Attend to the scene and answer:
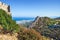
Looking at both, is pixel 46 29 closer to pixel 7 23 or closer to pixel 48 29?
pixel 48 29

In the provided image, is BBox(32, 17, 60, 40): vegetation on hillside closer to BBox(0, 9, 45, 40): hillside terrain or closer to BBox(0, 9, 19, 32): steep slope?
BBox(0, 9, 19, 32): steep slope

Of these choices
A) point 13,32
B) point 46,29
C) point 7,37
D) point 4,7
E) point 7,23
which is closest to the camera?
point 7,37

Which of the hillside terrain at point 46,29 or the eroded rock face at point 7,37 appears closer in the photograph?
the eroded rock face at point 7,37

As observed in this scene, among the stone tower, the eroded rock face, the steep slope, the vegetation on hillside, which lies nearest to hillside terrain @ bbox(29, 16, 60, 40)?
the vegetation on hillside

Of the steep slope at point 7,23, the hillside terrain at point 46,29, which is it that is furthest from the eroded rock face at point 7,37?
the hillside terrain at point 46,29

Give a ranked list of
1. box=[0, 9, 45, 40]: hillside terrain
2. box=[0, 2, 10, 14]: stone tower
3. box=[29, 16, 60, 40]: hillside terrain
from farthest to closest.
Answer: box=[29, 16, 60, 40]: hillside terrain, box=[0, 2, 10, 14]: stone tower, box=[0, 9, 45, 40]: hillside terrain

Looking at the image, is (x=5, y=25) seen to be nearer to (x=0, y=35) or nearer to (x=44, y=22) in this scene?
(x=0, y=35)

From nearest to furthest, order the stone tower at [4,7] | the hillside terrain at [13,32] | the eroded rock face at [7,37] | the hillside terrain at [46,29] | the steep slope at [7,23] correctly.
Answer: the eroded rock face at [7,37] < the hillside terrain at [13,32] < the steep slope at [7,23] < the stone tower at [4,7] < the hillside terrain at [46,29]

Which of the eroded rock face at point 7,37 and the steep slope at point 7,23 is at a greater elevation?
the steep slope at point 7,23

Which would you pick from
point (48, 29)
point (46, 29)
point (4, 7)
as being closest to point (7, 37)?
point (4, 7)

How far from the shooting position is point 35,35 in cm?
2591

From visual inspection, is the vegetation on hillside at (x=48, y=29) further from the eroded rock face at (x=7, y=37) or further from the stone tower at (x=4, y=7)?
the eroded rock face at (x=7, y=37)

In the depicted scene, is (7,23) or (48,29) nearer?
(7,23)

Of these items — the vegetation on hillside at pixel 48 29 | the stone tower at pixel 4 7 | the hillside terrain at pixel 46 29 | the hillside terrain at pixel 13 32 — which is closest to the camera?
the hillside terrain at pixel 13 32
